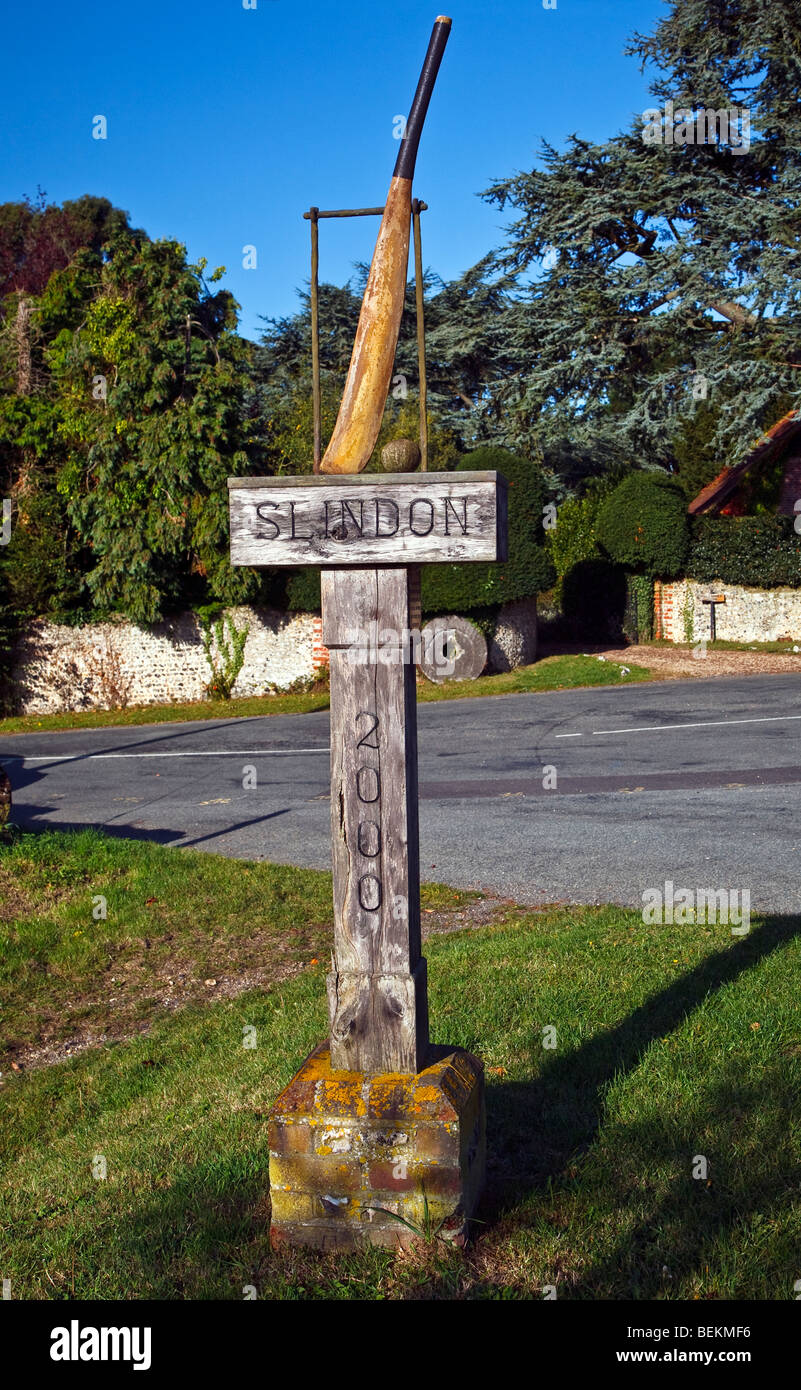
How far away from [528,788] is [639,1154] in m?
7.83

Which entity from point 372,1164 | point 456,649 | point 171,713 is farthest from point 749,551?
point 372,1164

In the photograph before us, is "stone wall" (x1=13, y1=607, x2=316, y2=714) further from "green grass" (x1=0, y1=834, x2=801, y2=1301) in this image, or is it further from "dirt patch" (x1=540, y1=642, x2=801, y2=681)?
"green grass" (x1=0, y1=834, x2=801, y2=1301)

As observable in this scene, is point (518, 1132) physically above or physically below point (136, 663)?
below

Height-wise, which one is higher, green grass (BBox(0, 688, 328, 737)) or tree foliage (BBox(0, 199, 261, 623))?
tree foliage (BBox(0, 199, 261, 623))

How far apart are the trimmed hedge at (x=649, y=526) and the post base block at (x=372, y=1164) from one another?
72.0 feet

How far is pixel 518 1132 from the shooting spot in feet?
12.6

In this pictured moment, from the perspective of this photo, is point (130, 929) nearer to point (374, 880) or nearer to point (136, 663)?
point (374, 880)

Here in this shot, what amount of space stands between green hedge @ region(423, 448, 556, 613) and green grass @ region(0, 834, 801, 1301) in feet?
50.3

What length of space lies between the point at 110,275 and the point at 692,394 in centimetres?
1231

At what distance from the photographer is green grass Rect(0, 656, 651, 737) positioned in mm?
20422

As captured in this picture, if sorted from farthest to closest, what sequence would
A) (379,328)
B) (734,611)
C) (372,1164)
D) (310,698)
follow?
(734,611), (310,698), (379,328), (372,1164)

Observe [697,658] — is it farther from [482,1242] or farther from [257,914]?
[482,1242]

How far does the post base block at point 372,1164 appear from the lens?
10.3 feet

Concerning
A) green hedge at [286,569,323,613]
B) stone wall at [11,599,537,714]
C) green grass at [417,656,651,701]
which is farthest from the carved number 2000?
stone wall at [11,599,537,714]
